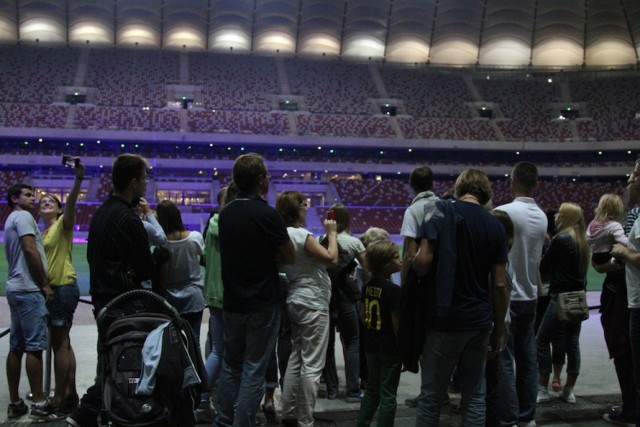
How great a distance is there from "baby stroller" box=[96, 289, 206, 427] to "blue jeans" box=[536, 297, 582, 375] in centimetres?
376

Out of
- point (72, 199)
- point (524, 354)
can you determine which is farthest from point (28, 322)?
point (524, 354)

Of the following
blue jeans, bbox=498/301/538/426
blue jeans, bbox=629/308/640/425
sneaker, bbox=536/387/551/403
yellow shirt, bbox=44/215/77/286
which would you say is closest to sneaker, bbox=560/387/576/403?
sneaker, bbox=536/387/551/403

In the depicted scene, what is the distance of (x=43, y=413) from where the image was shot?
510 cm

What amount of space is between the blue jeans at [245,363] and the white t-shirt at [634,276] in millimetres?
2716

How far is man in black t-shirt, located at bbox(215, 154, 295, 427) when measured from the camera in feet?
13.8

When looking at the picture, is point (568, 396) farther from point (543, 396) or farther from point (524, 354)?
point (524, 354)

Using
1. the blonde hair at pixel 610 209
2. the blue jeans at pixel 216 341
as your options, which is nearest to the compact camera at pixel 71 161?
the blue jeans at pixel 216 341

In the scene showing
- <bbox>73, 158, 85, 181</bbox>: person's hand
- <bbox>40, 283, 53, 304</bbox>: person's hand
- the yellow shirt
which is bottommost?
<bbox>40, 283, 53, 304</bbox>: person's hand

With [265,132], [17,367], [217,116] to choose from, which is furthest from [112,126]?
[17,367]

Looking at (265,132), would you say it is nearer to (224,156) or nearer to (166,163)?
(224,156)

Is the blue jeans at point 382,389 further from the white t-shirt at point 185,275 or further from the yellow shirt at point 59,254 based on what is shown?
the yellow shirt at point 59,254

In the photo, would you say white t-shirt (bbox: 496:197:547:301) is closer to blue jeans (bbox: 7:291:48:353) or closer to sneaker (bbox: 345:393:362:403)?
sneaker (bbox: 345:393:362:403)

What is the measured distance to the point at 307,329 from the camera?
4.86 metres

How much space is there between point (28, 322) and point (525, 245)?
422cm
